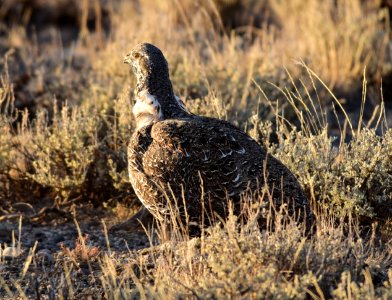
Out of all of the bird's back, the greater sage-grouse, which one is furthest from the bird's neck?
the bird's back

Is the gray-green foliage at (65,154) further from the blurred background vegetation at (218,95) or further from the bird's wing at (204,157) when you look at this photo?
the bird's wing at (204,157)

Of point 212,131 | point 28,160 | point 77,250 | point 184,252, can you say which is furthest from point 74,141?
point 184,252

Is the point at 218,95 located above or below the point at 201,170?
above

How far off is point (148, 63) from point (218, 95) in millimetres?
1235

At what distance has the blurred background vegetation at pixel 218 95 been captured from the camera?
17.5ft

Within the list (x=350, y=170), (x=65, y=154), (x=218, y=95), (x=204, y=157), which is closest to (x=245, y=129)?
(x=218, y=95)

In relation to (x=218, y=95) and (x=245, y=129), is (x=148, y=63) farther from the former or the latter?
(x=218, y=95)

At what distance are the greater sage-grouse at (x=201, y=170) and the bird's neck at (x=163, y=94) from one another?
0.77 feet

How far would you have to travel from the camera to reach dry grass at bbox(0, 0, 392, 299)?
12.6 feet

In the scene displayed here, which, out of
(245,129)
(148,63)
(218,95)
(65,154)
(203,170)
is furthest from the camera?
(218,95)

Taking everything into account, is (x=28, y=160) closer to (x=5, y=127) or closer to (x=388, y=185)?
(x=5, y=127)

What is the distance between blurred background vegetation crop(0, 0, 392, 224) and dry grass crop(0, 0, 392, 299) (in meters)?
0.02

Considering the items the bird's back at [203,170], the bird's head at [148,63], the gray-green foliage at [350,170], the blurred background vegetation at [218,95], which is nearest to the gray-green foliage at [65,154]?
the blurred background vegetation at [218,95]

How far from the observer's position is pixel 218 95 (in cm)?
646
